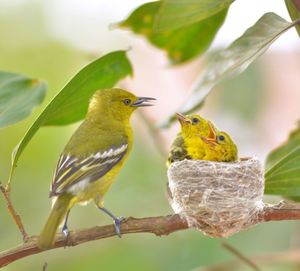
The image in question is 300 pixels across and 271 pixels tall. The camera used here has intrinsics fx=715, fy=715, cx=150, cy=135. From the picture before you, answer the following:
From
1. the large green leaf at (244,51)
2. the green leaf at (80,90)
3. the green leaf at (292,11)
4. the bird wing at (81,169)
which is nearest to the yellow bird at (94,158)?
the bird wing at (81,169)

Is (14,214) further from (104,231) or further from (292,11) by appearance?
(292,11)

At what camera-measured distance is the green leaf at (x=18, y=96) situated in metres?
2.62

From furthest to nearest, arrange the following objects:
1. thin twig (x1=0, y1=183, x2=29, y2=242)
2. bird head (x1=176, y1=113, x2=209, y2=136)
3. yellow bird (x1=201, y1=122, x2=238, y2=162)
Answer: bird head (x1=176, y1=113, x2=209, y2=136) → yellow bird (x1=201, y1=122, x2=238, y2=162) → thin twig (x1=0, y1=183, x2=29, y2=242)

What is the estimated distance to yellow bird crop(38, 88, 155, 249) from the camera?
9.16ft

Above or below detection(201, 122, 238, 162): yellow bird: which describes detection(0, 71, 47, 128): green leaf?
above

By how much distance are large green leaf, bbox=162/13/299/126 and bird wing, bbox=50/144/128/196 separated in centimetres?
42

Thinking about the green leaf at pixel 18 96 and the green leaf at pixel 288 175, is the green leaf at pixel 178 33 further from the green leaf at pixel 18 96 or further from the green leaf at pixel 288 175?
the green leaf at pixel 288 175

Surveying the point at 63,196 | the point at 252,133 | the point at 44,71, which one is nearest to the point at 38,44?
the point at 44,71

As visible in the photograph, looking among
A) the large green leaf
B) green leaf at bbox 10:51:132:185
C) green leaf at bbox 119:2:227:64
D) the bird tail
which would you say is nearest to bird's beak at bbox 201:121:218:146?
green leaf at bbox 119:2:227:64

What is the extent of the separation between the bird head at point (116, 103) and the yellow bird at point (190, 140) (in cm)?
26

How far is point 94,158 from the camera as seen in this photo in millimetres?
3066

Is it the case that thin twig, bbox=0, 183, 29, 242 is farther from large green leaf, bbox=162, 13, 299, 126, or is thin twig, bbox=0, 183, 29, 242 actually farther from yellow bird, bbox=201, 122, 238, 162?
yellow bird, bbox=201, 122, 238, 162

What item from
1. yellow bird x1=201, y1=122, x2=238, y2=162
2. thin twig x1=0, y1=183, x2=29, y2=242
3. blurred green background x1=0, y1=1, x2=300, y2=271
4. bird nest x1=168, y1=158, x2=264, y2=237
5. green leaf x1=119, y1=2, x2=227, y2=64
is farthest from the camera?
blurred green background x1=0, y1=1, x2=300, y2=271

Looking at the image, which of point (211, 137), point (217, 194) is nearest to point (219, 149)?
point (211, 137)
